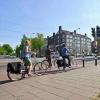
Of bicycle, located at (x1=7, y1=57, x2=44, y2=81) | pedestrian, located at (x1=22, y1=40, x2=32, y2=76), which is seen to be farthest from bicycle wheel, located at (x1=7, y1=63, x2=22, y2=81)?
pedestrian, located at (x1=22, y1=40, x2=32, y2=76)

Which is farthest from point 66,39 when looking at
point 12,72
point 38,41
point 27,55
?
point 12,72

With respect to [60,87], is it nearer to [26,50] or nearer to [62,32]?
[26,50]

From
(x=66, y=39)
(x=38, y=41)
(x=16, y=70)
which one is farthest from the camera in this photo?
(x=66, y=39)

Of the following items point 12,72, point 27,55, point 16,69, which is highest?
point 27,55

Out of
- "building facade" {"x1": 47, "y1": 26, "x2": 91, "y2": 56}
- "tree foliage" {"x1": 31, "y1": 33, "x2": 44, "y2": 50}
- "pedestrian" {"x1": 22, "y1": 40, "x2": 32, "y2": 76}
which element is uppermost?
"building facade" {"x1": 47, "y1": 26, "x2": 91, "y2": 56}

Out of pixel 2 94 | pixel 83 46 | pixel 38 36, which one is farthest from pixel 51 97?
pixel 83 46

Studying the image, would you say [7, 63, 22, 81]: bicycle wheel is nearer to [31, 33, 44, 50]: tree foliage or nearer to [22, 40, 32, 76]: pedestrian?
[22, 40, 32, 76]: pedestrian

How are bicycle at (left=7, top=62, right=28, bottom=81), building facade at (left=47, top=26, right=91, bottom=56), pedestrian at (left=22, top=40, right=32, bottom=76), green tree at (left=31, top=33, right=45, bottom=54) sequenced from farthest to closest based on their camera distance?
building facade at (left=47, top=26, right=91, bottom=56) < green tree at (left=31, top=33, right=45, bottom=54) < pedestrian at (left=22, top=40, right=32, bottom=76) < bicycle at (left=7, top=62, right=28, bottom=81)

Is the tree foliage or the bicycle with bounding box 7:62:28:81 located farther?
the tree foliage

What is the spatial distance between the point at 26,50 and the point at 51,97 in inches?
170

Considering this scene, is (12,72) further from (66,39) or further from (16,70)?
(66,39)

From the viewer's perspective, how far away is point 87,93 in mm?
6855

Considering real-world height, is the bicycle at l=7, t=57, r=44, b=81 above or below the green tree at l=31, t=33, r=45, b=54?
below

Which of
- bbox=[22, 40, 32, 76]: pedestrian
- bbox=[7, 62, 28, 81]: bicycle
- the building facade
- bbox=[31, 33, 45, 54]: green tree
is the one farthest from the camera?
the building facade
